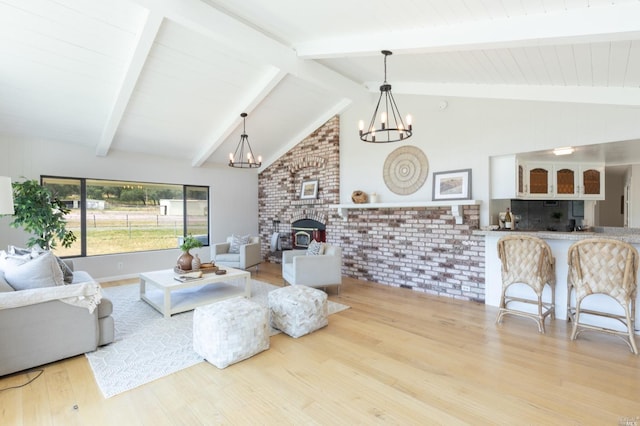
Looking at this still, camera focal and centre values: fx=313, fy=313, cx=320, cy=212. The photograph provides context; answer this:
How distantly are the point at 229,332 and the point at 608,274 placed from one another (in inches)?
137

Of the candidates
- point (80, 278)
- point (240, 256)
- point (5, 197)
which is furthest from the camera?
point (240, 256)

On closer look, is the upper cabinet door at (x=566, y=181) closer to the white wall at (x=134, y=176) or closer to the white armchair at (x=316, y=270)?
the white armchair at (x=316, y=270)

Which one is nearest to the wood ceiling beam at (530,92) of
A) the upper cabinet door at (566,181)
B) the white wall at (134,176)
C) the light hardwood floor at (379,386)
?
the upper cabinet door at (566,181)

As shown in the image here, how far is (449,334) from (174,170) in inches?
233

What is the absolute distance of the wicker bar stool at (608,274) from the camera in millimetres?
2822

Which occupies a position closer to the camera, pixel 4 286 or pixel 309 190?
pixel 4 286

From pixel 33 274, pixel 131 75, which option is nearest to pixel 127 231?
pixel 131 75

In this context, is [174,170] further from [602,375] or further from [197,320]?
[602,375]

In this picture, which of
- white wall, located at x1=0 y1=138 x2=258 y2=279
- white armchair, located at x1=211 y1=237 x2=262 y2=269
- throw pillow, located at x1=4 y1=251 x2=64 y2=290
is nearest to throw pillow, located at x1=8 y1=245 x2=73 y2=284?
throw pillow, located at x1=4 y1=251 x2=64 y2=290

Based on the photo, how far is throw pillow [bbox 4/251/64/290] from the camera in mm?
2672

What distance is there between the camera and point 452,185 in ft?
15.3

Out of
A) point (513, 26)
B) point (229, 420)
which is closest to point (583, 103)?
point (513, 26)

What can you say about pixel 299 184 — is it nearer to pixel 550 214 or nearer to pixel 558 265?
pixel 550 214

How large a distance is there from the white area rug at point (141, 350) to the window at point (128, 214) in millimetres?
2235
